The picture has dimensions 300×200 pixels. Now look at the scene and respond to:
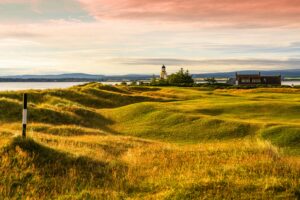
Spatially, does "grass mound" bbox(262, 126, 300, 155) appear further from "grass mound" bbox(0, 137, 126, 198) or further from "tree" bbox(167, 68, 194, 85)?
"tree" bbox(167, 68, 194, 85)

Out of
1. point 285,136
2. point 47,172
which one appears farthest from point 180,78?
point 47,172

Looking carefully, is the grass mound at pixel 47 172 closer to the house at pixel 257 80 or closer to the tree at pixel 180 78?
the tree at pixel 180 78

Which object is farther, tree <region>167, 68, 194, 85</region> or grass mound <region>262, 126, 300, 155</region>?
tree <region>167, 68, 194, 85</region>

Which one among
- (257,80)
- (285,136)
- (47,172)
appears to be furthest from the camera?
(257,80)

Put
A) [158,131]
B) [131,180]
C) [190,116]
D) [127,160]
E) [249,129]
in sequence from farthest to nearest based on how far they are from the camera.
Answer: [190,116] < [158,131] < [249,129] < [127,160] < [131,180]

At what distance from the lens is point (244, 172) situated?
13938mm

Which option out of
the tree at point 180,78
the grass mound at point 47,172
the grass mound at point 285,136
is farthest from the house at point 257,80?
the grass mound at point 47,172

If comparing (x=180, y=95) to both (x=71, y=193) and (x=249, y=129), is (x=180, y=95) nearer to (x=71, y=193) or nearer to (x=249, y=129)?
(x=249, y=129)

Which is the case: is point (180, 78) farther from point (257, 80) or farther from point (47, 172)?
point (47, 172)

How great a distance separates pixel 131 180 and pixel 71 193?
210 cm

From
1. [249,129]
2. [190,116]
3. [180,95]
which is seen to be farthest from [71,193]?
[180,95]

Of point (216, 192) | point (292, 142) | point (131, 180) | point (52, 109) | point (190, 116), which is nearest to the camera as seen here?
point (216, 192)

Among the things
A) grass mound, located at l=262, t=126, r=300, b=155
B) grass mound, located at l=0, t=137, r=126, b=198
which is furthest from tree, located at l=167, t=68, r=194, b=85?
grass mound, located at l=0, t=137, r=126, b=198

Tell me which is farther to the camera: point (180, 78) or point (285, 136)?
point (180, 78)
